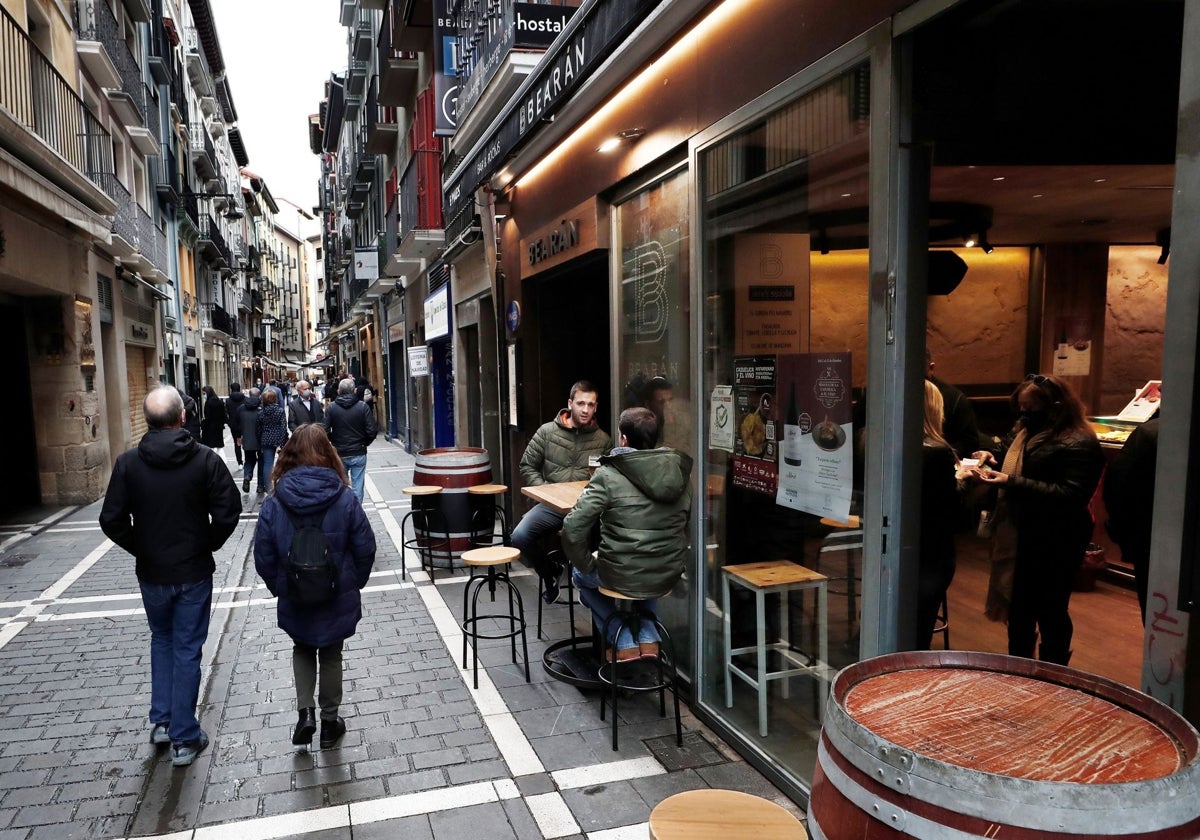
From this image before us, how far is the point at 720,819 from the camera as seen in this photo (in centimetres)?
214

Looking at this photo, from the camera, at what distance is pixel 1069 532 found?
427cm

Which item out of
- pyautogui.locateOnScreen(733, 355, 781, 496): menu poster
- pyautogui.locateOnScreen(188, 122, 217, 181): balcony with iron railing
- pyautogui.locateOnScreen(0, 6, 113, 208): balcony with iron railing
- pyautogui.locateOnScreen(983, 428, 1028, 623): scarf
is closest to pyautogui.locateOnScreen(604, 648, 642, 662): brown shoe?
pyautogui.locateOnScreen(733, 355, 781, 496): menu poster

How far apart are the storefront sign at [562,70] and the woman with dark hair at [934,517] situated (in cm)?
251

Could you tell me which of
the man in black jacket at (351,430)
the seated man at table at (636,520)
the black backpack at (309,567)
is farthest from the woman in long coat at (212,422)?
the seated man at table at (636,520)

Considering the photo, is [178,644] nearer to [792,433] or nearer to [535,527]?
[535,527]

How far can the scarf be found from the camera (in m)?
4.50

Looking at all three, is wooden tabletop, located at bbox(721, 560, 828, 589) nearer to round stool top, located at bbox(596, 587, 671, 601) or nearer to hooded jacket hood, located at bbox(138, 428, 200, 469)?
round stool top, located at bbox(596, 587, 671, 601)

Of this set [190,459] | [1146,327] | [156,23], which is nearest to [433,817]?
[190,459]

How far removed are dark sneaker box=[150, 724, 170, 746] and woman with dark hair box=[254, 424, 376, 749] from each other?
72 centimetres

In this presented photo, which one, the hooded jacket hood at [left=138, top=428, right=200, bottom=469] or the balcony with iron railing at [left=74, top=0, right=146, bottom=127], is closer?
the hooded jacket hood at [left=138, top=428, right=200, bottom=469]

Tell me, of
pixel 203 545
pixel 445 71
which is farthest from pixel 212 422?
pixel 203 545

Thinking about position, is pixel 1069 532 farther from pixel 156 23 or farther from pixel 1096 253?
pixel 156 23

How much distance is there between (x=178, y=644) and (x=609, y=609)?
7.87 ft

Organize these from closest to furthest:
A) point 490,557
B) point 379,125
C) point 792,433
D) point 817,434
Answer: point 817,434, point 792,433, point 490,557, point 379,125
